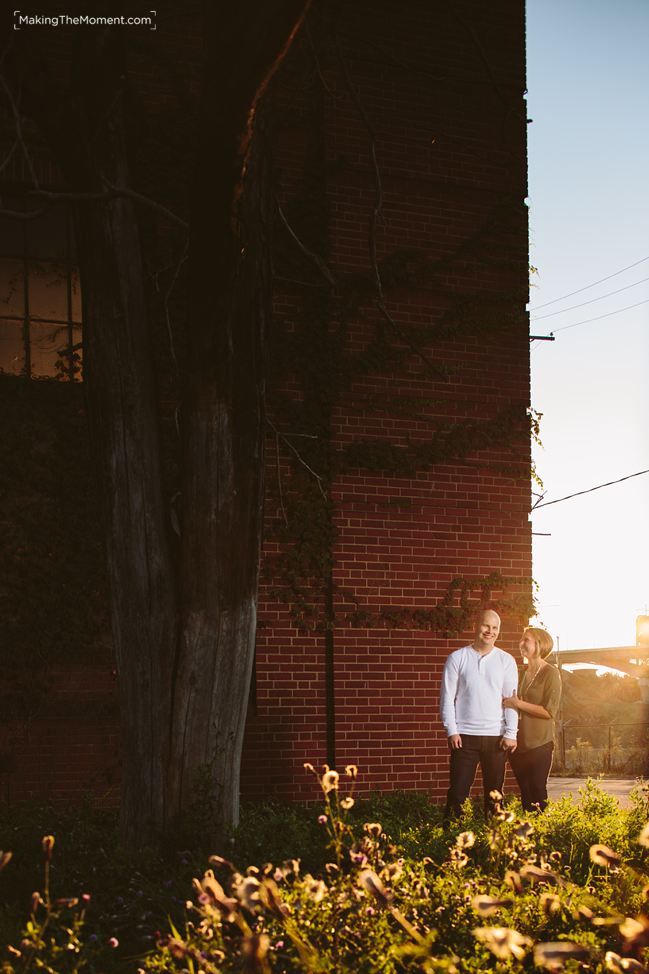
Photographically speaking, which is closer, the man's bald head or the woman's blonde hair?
the man's bald head

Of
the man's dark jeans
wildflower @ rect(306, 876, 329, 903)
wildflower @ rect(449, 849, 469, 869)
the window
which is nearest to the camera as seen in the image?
wildflower @ rect(306, 876, 329, 903)

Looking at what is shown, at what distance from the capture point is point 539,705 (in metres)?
8.18

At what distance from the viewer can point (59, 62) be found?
9.65 metres

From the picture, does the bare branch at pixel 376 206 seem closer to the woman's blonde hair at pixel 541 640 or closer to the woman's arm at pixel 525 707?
the woman's blonde hair at pixel 541 640

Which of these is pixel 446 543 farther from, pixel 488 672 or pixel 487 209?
pixel 487 209

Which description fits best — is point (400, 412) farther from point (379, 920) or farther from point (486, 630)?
point (379, 920)

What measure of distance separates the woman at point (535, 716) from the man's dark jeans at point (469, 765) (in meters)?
0.22

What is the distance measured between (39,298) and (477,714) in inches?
211

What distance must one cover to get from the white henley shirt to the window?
424 cm

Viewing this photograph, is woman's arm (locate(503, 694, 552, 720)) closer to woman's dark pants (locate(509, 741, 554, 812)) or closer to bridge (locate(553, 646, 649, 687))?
woman's dark pants (locate(509, 741, 554, 812))

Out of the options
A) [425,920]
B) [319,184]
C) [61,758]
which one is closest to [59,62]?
[319,184]

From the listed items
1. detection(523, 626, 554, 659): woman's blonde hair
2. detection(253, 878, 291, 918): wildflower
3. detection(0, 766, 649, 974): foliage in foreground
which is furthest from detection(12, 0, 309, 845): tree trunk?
detection(253, 878, 291, 918): wildflower

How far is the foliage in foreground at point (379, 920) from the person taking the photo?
2.92m

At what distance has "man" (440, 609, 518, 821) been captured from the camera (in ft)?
26.3
